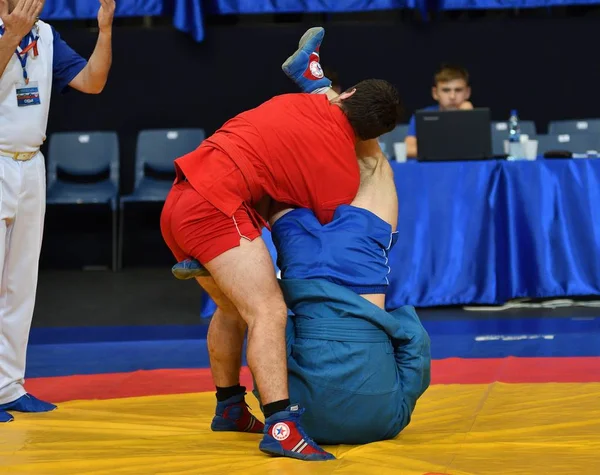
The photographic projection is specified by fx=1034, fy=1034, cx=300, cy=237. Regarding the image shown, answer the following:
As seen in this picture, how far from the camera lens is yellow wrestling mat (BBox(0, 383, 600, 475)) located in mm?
2666

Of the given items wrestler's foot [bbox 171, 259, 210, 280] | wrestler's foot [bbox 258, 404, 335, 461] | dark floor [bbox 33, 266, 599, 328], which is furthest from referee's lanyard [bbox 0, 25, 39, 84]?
dark floor [bbox 33, 266, 599, 328]

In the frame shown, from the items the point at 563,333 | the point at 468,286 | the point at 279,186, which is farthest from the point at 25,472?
the point at 468,286

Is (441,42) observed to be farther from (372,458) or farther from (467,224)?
(372,458)

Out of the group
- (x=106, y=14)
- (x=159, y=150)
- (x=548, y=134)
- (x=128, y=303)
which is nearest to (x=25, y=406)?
(x=106, y=14)

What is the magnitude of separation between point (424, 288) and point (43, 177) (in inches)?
109

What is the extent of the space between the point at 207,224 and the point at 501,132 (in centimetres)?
526

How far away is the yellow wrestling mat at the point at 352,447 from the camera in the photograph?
2.67 meters

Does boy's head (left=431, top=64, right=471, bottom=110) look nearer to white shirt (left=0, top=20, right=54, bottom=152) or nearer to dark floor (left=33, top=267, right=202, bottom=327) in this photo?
dark floor (left=33, top=267, right=202, bottom=327)

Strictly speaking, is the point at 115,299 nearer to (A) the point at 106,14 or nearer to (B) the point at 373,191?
(A) the point at 106,14

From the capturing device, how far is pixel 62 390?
162 inches

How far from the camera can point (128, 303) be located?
6586mm

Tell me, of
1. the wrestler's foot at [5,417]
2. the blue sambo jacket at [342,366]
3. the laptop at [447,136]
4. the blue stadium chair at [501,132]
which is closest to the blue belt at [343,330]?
the blue sambo jacket at [342,366]

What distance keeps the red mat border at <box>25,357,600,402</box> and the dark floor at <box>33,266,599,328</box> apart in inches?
48.8

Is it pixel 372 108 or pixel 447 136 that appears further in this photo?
pixel 447 136
